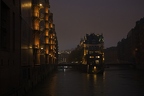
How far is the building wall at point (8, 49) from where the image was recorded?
25416mm

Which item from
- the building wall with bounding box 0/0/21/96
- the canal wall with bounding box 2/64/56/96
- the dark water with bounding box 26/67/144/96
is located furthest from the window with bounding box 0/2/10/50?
the dark water with bounding box 26/67/144/96

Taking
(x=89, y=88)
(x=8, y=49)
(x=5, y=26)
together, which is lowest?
(x=89, y=88)

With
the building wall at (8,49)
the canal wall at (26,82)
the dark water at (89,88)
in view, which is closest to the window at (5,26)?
the building wall at (8,49)

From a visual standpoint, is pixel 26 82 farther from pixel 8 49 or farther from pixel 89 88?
pixel 89 88

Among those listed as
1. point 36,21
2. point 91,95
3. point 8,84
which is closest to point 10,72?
point 8,84

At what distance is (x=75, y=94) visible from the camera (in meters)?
48.4

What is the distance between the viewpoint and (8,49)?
28.1 meters

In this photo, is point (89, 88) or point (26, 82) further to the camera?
point (89, 88)

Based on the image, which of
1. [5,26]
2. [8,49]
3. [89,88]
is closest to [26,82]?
[8,49]

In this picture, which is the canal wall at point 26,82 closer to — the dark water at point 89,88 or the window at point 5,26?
the dark water at point 89,88

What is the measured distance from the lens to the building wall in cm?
2542

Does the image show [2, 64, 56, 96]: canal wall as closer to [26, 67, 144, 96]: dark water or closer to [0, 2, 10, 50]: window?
[26, 67, 144, 96]: dark water

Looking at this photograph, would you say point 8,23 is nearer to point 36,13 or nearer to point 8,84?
point 8,84

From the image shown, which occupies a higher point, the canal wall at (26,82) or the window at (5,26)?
the window at (5,26)
